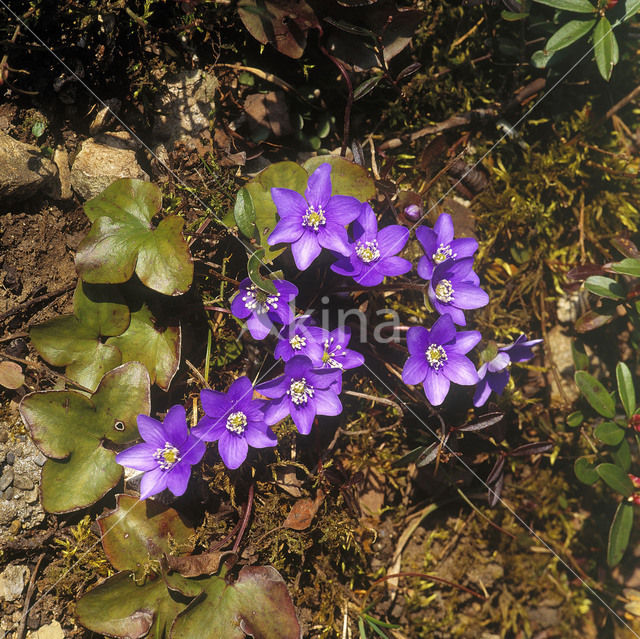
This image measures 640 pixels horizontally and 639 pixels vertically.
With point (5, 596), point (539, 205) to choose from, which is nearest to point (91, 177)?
point (5, 596)

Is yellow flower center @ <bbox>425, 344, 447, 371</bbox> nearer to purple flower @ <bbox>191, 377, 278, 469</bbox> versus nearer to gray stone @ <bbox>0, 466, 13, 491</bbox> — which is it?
purple flower @ <bbox>191, 377, 278, 469</bbox>

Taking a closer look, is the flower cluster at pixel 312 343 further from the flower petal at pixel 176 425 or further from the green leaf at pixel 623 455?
the green leaf at pixel 623 455

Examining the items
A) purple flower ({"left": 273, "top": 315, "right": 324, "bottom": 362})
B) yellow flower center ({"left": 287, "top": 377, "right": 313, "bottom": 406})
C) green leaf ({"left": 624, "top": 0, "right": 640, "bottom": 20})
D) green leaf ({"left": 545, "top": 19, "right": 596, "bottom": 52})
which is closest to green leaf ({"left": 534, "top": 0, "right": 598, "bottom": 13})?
green leaf ({"left": 545, "top": 19, "right": 596, "bottom": 52})

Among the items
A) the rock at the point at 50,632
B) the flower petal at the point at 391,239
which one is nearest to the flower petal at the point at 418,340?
the flower petal at the point at 391,239

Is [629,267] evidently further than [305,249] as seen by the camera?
Yes

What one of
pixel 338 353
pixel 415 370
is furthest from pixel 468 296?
pixel 338 353

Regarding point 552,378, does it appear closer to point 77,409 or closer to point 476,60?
point 476,60

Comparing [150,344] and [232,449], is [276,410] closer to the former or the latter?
[232,449]
